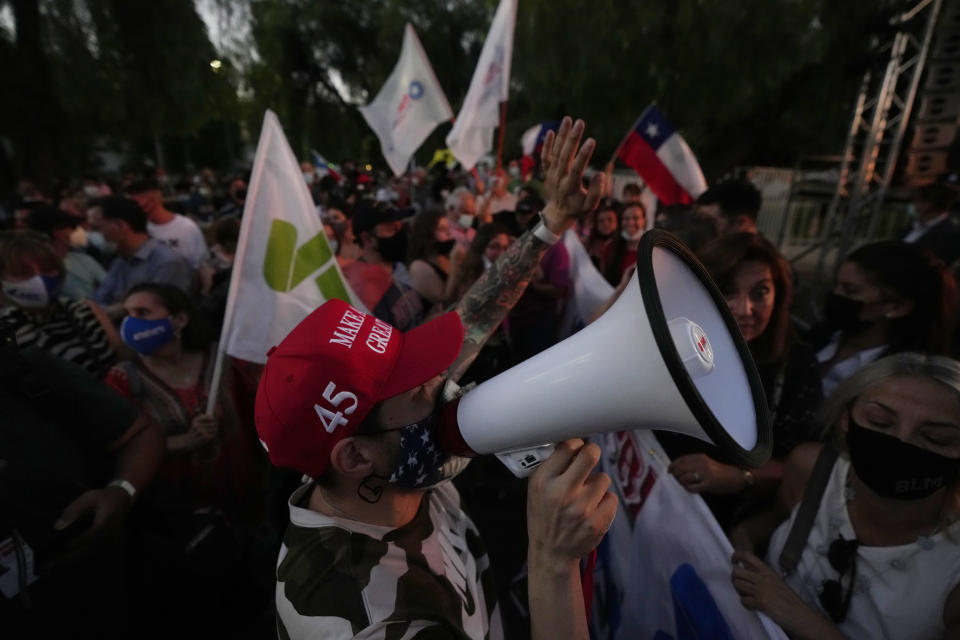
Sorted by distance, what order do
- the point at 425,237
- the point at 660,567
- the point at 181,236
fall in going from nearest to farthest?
the point at 660,567, the point at 425,237, the point at 181,236

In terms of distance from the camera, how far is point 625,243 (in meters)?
4.43

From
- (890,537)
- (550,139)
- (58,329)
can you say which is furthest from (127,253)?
(890,537)

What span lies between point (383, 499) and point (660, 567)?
0.93m

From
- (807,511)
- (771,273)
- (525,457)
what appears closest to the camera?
(525,457)

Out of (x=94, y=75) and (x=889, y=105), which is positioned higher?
(x=94, y=75)

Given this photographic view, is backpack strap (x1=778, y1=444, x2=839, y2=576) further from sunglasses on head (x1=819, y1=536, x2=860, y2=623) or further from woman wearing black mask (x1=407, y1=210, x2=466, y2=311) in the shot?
woman wearing black mask (x1=407, y1=210, x2=466, y2=311)

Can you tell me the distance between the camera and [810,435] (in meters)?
1.84

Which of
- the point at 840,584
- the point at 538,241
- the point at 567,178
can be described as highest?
the point at 567,178

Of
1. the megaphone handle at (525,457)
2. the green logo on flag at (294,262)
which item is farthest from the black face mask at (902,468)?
the green logo on flag at (294,262)

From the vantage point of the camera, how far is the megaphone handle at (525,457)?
914 mm

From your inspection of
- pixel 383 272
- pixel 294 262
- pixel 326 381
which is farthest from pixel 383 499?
pixel 383 272

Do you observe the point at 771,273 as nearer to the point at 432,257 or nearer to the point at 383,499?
the point at 383,499

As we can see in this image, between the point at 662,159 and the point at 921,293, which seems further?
the point at 662,159

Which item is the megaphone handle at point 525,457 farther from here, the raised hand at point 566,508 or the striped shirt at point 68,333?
the striped shirt at point 68,333
